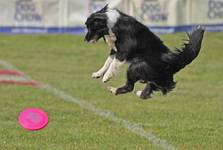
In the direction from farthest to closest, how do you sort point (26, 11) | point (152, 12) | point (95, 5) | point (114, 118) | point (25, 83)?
point (26, 11) → point (152, 12) → point (95, 5) → point (25, 83) → point (114, 118)

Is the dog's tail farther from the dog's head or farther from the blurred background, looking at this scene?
the blurred background

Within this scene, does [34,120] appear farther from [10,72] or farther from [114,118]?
[10,72]

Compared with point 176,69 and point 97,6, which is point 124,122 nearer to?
point 176,69

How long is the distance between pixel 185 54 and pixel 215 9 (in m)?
17.8

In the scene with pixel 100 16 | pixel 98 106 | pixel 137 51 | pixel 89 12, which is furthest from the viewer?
pixel 89 12

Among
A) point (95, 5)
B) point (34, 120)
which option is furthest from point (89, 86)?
point (95, 5)

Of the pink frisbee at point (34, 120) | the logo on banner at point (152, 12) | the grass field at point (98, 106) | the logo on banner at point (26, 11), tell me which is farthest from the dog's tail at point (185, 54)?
the logo on banner at point (26, 11)

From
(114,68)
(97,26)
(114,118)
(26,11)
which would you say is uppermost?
(97,26)

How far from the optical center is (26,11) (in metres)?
26.6

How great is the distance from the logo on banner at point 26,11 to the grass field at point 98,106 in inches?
79.8

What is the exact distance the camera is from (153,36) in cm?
839

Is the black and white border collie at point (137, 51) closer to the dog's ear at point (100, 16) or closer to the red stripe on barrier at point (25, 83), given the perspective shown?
the dog's ear at point (100, 16)

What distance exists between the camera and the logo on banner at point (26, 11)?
2655 cm

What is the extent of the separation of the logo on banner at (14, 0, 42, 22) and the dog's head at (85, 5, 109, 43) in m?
18.5
